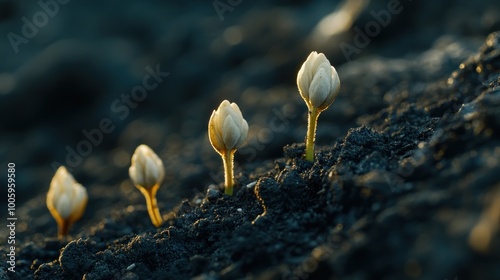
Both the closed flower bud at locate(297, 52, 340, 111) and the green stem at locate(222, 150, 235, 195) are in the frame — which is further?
the green stem at locate(222, 150, 235, 195)

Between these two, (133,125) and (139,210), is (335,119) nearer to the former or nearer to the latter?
(139,210)

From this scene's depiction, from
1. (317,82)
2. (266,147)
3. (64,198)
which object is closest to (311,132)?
(317,82)

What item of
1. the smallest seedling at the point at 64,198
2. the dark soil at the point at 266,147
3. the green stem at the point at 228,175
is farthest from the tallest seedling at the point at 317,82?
the smallest seedling at the point at 64,198

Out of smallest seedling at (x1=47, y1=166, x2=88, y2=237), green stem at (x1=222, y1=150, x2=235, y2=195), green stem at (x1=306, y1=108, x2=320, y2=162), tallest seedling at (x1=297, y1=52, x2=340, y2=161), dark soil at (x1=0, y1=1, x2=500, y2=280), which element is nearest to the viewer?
dark soil at (x1=0, y1=1, x2=500, y2=280)

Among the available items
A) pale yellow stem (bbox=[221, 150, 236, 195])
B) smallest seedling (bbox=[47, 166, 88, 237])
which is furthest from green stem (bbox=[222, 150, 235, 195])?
smallest seedling (bbox=[47, 166, 88, 237])

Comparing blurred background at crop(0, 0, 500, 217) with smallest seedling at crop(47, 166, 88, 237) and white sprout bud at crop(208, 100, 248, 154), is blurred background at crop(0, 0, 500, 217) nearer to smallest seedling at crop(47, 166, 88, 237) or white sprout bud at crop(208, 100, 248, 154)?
smallest seedling at crop(47, 166, 88, 237)

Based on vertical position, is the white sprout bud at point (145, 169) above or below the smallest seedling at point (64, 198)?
below

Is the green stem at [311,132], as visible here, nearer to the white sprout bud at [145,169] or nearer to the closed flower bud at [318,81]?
the closed flower bud at [318,81]
